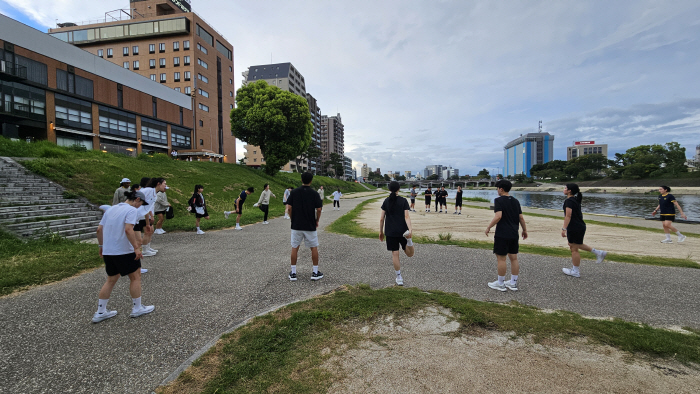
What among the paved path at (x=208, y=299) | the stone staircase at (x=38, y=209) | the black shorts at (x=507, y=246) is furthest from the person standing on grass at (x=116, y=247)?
the stone staircase at (x=38, y=209)

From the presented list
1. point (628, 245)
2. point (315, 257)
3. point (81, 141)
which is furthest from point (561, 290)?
point (81, 141)

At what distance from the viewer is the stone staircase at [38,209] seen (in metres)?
7.94

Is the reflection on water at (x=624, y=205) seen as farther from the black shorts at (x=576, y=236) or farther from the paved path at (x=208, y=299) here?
the paved path at (x=208, y=299)

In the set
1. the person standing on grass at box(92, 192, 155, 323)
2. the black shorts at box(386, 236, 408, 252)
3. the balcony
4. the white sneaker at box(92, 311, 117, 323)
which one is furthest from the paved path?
the balcony

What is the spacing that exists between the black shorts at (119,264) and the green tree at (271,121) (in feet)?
92.4

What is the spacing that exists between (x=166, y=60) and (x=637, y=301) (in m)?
61.5

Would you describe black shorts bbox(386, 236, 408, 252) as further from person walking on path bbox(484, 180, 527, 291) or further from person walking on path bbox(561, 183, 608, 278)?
person walking on path bbox(561, 183, 608, 278)

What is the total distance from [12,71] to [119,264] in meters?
35.2

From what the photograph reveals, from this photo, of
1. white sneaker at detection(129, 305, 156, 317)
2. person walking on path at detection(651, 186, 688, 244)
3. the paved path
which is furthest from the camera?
person walking on path at detection(651, 186, 688, 244)

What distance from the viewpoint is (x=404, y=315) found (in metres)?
3.58

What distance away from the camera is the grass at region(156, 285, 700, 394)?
7.91 ft

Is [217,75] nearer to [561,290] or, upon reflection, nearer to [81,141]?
[81,141]

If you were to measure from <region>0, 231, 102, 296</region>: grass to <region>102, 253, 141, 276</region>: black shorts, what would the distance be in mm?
2606

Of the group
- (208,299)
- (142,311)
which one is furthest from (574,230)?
(142,311)
